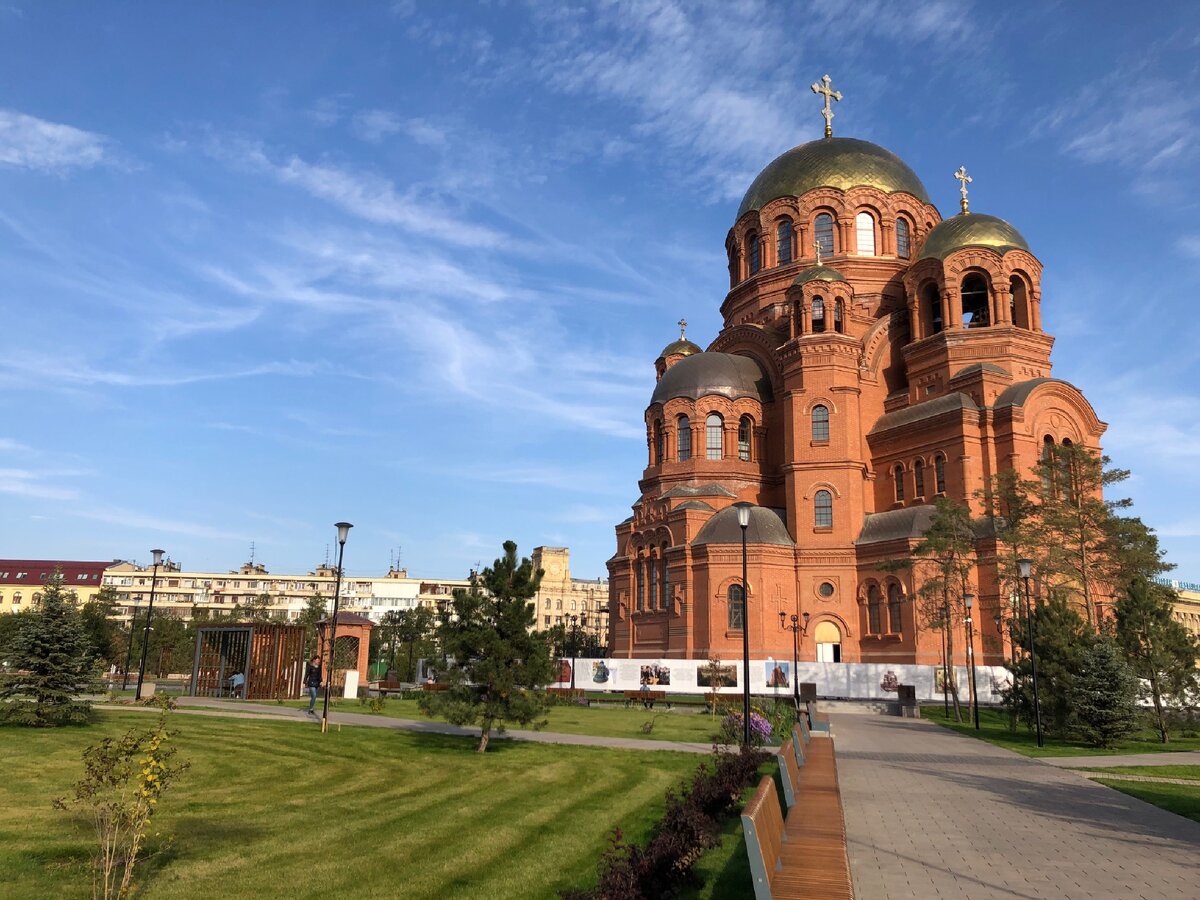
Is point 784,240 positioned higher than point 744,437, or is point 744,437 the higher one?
point 784,240

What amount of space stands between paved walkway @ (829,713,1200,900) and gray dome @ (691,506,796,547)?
76.4ft

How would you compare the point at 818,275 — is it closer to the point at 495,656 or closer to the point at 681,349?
the point at 681,349

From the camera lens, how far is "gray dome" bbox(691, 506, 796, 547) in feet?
130

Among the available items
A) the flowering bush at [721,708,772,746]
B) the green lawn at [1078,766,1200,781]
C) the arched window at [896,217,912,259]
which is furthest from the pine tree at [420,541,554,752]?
the arched window at [896,217,912,259]

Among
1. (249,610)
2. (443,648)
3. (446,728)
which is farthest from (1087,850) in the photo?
(249,610)

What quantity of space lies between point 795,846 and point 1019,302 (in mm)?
39036

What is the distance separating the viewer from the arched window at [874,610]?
3822cm

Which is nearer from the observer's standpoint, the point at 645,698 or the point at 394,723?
the point at 394,723

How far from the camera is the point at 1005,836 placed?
9805 mm

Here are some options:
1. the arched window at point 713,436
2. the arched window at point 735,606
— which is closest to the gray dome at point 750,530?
the arched window at point 735,606

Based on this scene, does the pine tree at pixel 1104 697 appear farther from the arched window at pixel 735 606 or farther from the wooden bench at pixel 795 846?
the arched window at pixel 735 606

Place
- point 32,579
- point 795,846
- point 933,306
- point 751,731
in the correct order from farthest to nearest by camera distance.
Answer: point 32,579, point 933,306, point 751,731, point 795,846

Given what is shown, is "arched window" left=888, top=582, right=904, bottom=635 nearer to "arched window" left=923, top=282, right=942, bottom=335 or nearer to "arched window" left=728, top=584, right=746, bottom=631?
"arched window" left=728, top=584, right=746, bottom=631

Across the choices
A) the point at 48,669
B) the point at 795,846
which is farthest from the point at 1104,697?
the point at 48,669
